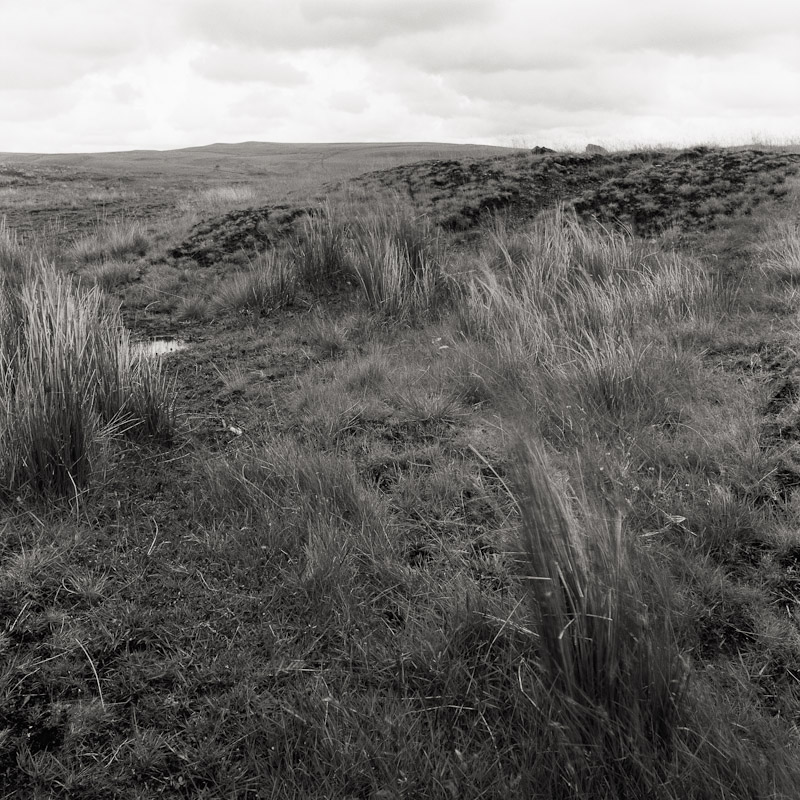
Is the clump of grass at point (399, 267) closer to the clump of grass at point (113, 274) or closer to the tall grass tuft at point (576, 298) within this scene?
the tall grass tuft at point (576, 298)

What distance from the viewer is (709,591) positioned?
2.34m

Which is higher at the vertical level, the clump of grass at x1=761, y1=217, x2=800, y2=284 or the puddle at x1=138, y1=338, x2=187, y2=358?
the clump of grass at x1=761, y1=217, x2=800, y2=284

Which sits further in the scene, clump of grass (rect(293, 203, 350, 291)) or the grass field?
clump of grass (rect(293, 203, 350, 291))

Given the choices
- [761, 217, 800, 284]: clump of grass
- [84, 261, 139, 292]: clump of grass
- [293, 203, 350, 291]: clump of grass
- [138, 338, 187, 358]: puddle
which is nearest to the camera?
[761, 217, 800, 284]: clump of grass

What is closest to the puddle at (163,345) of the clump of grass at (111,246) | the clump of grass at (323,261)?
the clump of grass at (323,261)

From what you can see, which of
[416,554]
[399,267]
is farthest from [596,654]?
[399,267]

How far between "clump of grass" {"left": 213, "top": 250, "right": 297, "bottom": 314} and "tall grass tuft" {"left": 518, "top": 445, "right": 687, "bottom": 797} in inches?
237

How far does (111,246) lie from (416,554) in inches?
393

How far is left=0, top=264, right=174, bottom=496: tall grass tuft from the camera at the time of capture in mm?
3127

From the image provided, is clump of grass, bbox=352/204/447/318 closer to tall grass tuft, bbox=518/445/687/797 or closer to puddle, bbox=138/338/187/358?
puddle, bbox=138/338/187/358

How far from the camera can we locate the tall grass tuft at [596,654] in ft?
5.38

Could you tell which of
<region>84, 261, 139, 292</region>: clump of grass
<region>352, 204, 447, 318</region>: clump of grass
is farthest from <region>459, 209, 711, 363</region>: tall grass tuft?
<region>84, 261, 139, 292</region>: clump of grass

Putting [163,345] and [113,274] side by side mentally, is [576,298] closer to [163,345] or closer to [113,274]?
[163,345]

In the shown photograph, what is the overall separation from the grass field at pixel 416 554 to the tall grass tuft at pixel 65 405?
2 cm
